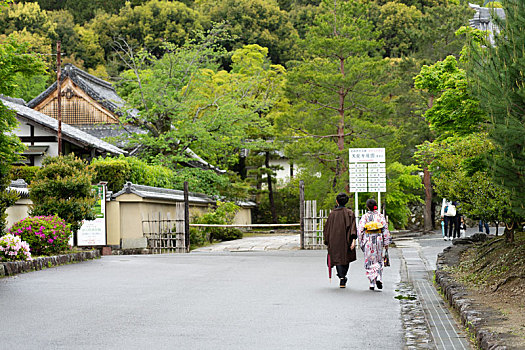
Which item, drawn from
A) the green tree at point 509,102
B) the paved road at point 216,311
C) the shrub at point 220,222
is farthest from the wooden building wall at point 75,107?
the green tree at point 509,102

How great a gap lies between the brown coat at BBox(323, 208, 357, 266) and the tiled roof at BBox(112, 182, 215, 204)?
590 inches

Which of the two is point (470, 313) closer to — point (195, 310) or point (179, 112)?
point (195, 310)

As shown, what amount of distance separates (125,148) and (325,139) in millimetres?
11977

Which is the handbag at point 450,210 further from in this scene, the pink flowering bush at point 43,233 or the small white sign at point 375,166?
the pink flowering bush at point 43,233

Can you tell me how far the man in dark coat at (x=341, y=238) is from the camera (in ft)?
37.9

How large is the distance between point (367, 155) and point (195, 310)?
49.0 ft

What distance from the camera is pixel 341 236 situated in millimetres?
11742

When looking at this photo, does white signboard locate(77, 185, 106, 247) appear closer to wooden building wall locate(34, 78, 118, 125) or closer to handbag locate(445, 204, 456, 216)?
handbag locate(445, 204, 456, 216)

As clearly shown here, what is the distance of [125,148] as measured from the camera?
118 ft

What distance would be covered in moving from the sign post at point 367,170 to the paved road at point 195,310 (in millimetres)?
8815

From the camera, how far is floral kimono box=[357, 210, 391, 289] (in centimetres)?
1141

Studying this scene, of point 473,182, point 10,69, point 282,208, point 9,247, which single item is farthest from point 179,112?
point 473,182

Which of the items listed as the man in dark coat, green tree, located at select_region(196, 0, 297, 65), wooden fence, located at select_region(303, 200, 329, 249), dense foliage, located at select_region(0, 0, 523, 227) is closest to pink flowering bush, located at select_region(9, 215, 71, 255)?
dense foliage, located at select_region(0, 0, 523, 227)

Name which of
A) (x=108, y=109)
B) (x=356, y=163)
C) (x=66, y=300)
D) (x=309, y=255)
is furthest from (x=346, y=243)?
(x=108, y=109)
